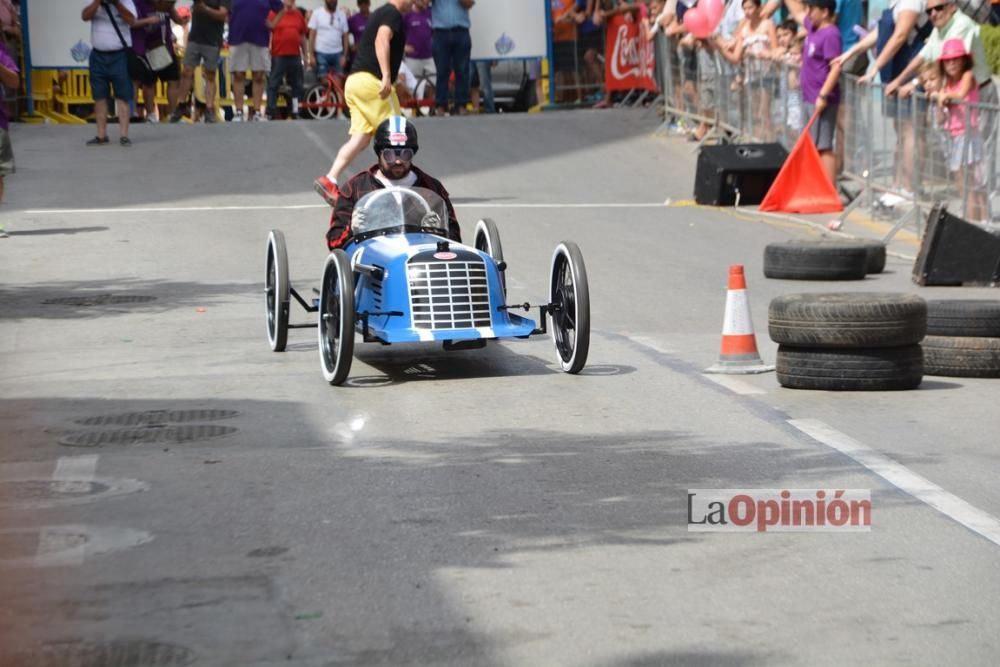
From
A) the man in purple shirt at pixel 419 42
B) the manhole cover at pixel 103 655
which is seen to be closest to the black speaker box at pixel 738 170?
the man in purple shirt at pixel 419 42

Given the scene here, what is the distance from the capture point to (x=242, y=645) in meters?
5.30

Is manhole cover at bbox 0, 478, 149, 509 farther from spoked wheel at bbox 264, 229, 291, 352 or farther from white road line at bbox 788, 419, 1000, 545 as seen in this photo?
spoked wheel at bbox 264, 229, 291, 352

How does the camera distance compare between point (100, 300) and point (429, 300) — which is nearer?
point (429, 300)

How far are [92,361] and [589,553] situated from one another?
5.94 m

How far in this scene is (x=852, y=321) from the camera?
992cm

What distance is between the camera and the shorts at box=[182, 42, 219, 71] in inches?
1080

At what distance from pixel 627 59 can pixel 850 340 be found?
20.3m

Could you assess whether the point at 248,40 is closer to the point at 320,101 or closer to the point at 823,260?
the point at 320,101

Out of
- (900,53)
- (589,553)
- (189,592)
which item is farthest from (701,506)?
(900,53)

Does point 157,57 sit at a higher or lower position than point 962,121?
higher

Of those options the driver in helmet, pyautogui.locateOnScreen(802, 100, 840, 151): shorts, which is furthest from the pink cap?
the driver in helmet

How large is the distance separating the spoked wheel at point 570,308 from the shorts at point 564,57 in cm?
2065

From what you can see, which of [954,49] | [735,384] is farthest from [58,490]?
[954,49]

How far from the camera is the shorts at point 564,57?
31281 mm
